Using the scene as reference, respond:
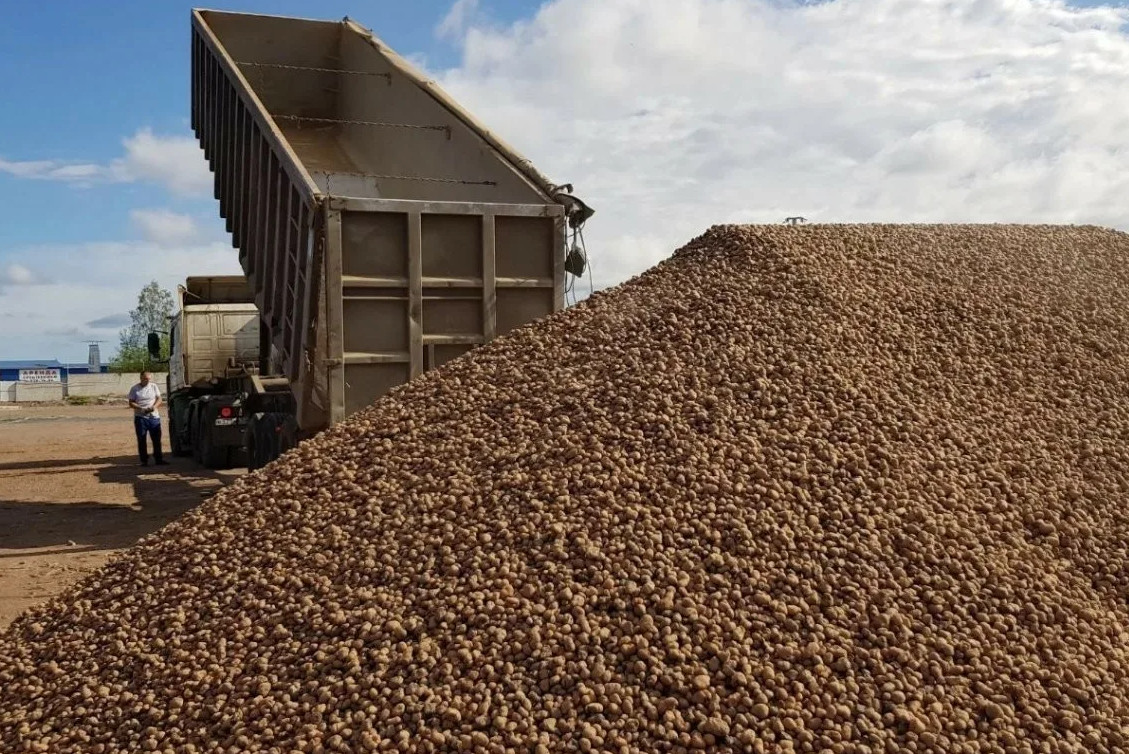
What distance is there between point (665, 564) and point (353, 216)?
3619 mm

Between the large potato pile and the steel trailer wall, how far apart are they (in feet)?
3.01

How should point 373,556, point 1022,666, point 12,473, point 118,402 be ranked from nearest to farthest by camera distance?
point 1022,666, point 373,556, point 12,473, point 118,402

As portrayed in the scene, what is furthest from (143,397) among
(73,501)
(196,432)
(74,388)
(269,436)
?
(74,388)

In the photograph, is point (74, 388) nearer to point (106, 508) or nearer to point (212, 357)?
point (212, 357)

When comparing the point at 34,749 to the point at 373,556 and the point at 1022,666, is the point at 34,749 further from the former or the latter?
the point at 1022,666

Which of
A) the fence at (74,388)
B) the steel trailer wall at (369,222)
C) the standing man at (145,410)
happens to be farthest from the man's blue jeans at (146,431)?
the fence at (74,388)

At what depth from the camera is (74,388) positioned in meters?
34.5

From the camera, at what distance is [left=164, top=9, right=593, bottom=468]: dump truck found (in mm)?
6758

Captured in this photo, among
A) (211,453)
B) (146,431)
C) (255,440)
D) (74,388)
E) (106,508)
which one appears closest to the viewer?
(255,440)

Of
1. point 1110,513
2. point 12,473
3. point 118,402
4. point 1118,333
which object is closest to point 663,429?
point 1110,513

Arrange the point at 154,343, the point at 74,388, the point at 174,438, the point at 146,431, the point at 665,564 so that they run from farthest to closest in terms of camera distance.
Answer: the point at 74,388
the point at 174,438
the point at 154,343
the point at 146,431
the point at 665,564

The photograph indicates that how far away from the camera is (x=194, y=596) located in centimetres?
443

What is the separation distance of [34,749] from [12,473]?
1042 centimetres

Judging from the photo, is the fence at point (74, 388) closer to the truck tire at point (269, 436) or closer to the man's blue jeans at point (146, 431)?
the man's blue jeans at point (146, 431)
